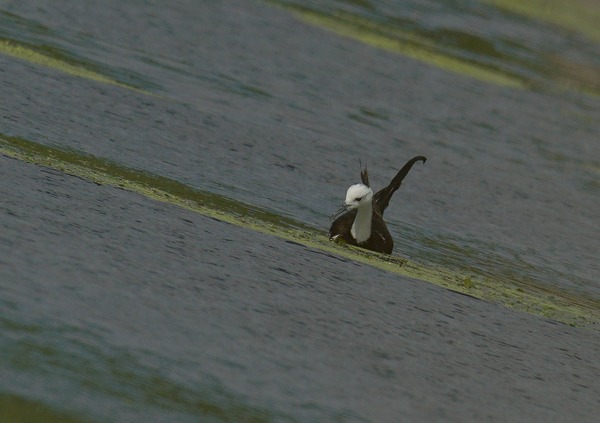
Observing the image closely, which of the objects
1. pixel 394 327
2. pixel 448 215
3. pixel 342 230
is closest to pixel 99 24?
pixel 448 215

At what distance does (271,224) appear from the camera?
9.19m

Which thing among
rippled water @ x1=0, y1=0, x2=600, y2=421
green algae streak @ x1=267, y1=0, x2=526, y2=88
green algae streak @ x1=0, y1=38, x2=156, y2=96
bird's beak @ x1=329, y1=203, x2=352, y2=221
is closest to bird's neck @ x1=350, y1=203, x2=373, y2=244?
bird's beak @ x1=329, y1=203, x2=352, y2=221

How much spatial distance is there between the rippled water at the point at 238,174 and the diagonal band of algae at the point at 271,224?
0.26 meters

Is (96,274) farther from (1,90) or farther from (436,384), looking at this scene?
(1,90)

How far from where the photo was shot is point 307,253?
28.6ft

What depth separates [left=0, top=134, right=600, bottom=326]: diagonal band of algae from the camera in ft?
29.3

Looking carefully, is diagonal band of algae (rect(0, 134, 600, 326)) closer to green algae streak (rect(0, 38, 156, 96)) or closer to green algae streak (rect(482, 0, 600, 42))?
green algae streak (rect(0, 38, 156, 96))

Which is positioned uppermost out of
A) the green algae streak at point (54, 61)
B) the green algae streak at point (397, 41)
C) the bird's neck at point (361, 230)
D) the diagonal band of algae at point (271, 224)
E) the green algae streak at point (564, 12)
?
the green algae streak at point (564, 12)

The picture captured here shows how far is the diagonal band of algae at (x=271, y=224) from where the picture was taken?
895 centimetres

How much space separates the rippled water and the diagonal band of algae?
0.86 ft

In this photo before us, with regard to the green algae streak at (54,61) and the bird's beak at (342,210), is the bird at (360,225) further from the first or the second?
the green algae streak at (54,61)

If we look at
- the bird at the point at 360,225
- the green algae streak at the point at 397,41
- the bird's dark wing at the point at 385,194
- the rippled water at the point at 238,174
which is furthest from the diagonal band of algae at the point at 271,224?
the green algae streak at the point at 397,41

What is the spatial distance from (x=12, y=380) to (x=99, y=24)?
32.6 ft

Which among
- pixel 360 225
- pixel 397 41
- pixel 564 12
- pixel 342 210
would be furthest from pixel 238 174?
pixel 564 12
